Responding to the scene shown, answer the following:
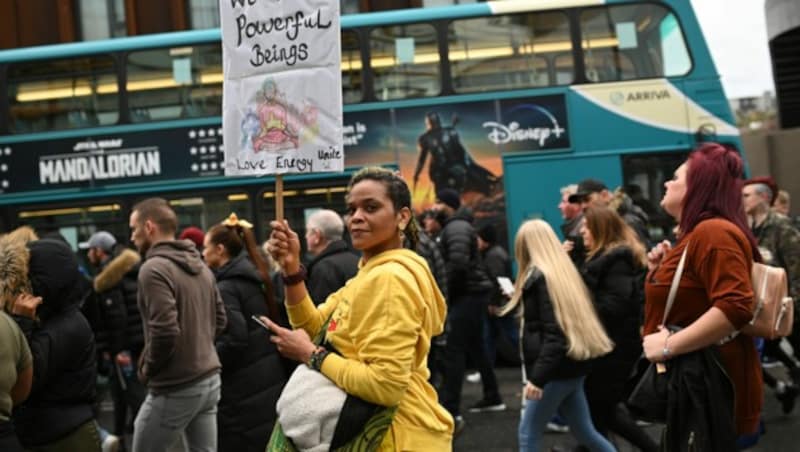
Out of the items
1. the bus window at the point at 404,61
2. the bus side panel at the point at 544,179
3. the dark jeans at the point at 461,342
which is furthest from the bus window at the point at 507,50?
the dark jeans at the point at 461,342

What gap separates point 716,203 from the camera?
3668 mm

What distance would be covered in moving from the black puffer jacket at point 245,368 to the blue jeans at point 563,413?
1419 mm

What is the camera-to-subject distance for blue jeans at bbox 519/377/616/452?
5535mm

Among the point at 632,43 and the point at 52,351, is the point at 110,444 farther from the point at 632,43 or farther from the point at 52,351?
the point at 632,43

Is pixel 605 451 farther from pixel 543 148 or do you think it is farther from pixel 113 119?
pixel 113 119

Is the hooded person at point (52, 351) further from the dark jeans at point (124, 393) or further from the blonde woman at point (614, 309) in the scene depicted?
the dark jeans at point (124, 393)

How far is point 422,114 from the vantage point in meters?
11.6

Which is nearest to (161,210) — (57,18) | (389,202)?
(389,202)

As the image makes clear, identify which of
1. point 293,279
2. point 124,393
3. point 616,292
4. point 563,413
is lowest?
point 124,393

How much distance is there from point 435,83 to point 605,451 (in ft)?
22.4

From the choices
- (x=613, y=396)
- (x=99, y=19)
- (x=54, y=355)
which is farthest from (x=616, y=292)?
(x=99, y=19)

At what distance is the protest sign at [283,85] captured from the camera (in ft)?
11.8

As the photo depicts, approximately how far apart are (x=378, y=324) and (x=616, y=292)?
11.1 feet

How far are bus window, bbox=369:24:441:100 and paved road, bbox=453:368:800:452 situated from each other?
13.6ft
